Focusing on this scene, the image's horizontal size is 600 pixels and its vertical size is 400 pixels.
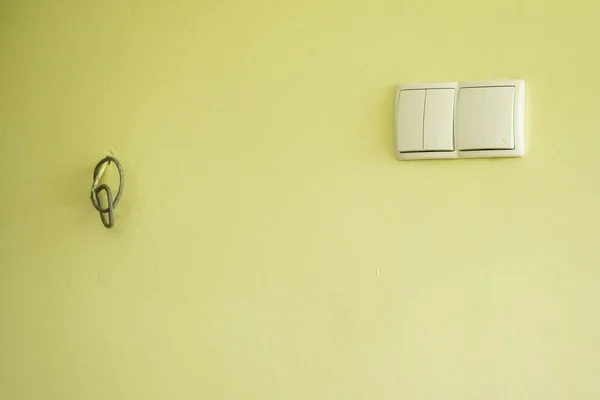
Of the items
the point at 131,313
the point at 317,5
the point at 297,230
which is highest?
the point at 317,5

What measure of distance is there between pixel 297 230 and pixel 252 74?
26 centimetres

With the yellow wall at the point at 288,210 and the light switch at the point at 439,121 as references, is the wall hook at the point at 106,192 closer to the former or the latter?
the yellow wall at the point at 288,210

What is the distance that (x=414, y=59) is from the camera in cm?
106

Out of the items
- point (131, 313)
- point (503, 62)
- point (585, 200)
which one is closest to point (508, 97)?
point (503, 62)

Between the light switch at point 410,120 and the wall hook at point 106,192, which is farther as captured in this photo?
the wall hook at point 106,192

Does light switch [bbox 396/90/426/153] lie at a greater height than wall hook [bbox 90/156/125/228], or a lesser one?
greater

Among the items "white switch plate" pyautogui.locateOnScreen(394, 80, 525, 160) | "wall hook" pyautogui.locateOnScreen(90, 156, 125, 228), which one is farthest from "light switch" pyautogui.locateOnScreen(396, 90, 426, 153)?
"wall hook" pyautogui.locateOnScreen(90, 156, 125, 228)

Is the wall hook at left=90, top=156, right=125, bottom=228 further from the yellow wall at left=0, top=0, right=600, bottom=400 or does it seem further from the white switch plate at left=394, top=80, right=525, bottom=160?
the white switch plate at left=394, top=80, right=525, bottom=160

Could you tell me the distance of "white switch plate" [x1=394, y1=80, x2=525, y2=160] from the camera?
3.25 ft

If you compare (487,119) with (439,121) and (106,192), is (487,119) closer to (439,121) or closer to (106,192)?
(439,121)

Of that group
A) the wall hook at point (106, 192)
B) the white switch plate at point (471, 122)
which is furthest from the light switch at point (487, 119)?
the wall hook at point (106, 192)

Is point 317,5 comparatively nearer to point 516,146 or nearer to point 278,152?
point 278,152

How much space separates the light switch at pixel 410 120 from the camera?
1.03 metres

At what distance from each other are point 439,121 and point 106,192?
0.56 m
